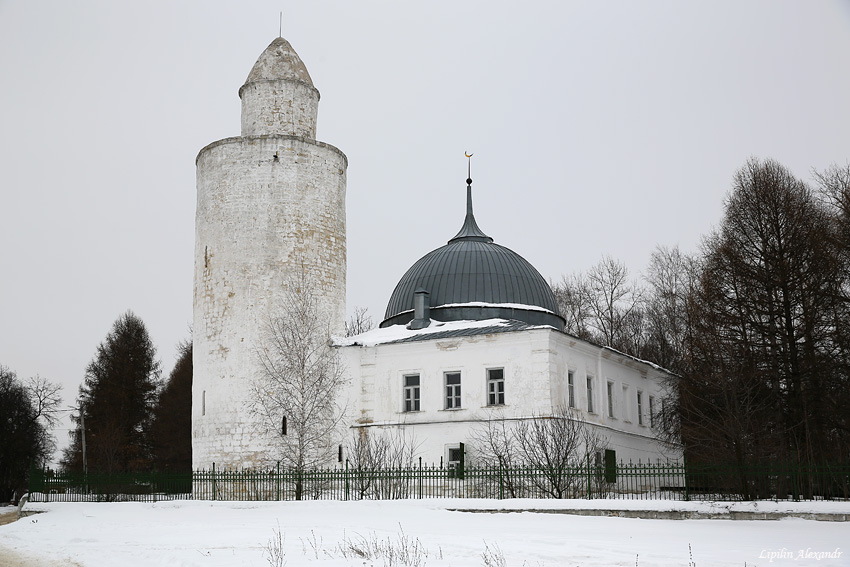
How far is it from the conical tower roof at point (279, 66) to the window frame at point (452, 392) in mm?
11735

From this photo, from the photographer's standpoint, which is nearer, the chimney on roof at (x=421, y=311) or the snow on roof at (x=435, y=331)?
the snow on roof at (x=435, y=331)

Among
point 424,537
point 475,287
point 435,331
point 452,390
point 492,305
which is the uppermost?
point 475,287

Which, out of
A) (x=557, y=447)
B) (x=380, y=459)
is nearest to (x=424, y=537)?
(x=557, y=447)

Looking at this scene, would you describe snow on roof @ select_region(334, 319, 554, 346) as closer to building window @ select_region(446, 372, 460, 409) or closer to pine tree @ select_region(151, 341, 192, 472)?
building window @ select_region(446, 372, 460, 409)

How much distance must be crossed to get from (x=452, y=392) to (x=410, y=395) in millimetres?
1527

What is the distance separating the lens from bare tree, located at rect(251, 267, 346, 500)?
101ft

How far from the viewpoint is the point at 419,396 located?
3156 centimetres

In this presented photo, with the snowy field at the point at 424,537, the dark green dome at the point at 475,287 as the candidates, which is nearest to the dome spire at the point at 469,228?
the dark green dome at the point at 475,287

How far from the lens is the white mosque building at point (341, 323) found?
30.4 metres

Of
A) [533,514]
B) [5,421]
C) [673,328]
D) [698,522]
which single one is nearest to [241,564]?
[533,514]

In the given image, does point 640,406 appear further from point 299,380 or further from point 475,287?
point 299,380

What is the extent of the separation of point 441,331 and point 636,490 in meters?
7.84

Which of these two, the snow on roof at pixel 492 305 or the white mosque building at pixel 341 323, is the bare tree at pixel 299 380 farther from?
the snow on roof at pixel 492 305

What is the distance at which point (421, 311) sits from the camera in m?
33.7
